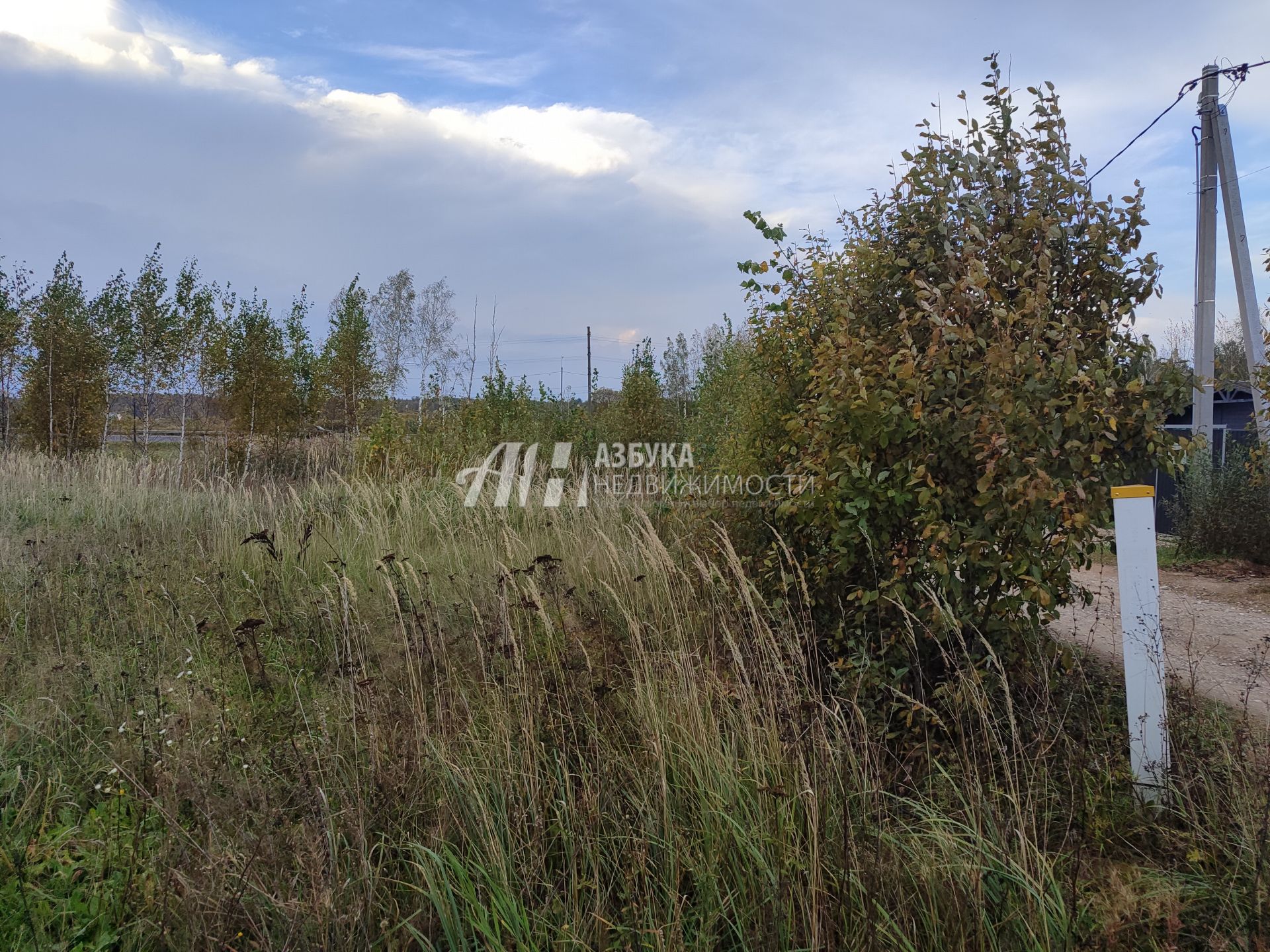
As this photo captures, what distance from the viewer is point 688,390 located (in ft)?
70.4

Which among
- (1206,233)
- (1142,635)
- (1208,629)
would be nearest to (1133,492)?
(1142,635)

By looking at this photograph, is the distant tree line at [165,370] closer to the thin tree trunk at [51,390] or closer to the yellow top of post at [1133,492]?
the thin tree trunk at [51,390]

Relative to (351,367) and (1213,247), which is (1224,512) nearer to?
(1213,247)

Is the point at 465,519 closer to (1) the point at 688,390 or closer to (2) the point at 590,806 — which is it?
(2) the point at 590,806

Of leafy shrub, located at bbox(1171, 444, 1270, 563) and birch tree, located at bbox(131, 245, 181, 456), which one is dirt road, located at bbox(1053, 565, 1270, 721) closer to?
leafy shrub, located at bbox(1171, 444, 1270, 563)

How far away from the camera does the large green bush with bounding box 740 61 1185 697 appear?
300 cm

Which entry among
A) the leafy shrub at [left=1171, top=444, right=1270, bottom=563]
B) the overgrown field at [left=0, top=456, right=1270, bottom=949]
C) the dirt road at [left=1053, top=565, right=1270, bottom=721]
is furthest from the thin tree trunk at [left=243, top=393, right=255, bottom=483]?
the leafy shrub at [left=1171, top=444, right=1270, bottom=563]

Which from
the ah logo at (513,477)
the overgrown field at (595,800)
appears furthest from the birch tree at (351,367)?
the overgrown field at (595,800)

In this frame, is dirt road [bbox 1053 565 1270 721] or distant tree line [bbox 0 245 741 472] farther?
distant tree line [bbox 0 245 741 472]

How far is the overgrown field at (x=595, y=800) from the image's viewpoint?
2125 mm

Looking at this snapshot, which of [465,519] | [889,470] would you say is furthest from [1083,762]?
[465,519]

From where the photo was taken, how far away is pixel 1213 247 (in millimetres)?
10492

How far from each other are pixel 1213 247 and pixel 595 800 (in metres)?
12.2

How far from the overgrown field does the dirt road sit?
505 mm
